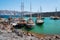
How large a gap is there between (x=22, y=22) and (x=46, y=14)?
135 meters

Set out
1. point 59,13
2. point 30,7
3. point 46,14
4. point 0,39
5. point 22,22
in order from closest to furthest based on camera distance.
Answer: point 0,39 < point 22,22 < point 30,7 < point 59,13 < point 46,14

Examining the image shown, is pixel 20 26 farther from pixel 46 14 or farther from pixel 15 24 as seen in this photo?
pixel 46 14

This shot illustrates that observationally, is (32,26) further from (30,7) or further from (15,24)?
(30,7)

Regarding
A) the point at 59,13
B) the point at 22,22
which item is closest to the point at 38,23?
the point at 22,22

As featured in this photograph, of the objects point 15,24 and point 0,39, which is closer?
point 0,39

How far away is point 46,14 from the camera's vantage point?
584ft

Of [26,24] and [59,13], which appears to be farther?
[59,13]

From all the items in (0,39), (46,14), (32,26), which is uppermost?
(0,39)

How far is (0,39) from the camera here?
18.5 metres

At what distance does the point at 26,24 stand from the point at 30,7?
933 centimetres

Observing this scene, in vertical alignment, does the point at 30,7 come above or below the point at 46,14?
above

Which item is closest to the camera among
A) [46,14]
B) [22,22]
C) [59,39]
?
[59,39]

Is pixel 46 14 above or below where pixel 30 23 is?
below

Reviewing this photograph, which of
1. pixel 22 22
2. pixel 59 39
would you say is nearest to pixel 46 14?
pixel 22 22
